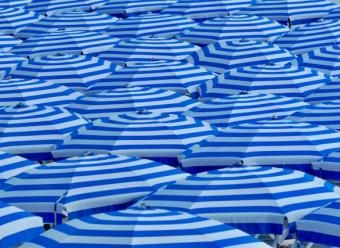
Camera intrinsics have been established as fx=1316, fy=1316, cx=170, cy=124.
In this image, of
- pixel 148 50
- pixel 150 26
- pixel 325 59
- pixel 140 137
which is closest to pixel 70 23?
pixel 150 26

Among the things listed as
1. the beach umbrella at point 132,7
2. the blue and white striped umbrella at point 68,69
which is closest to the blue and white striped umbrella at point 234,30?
the blue and white striped umbrella at point 68,69

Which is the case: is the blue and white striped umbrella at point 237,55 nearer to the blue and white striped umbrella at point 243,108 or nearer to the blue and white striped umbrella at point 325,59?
the blue and white striped umbrella at point 325,59

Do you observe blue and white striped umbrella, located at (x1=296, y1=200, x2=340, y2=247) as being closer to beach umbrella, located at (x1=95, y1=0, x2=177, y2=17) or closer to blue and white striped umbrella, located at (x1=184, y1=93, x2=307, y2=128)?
blue and white striped umbrella, located at (x1=184, y1=93, x2=307, y2=128)

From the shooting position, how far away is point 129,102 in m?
17.0

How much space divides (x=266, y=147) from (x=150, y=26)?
28.1ft

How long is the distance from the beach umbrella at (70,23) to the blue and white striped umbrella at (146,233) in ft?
41.1

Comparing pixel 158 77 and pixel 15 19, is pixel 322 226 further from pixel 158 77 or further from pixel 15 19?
pixel 15 19

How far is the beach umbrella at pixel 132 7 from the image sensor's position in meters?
24.9

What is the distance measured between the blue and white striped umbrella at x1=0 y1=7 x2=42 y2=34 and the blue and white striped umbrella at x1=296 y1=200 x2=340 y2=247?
1293 cm

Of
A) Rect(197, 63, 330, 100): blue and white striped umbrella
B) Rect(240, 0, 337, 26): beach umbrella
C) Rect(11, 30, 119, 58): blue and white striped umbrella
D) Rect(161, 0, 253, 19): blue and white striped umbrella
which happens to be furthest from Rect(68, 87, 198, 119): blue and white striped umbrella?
Rect(161, 0, 253, 19): blue and white striped umbrella

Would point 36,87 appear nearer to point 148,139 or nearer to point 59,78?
point 59,78

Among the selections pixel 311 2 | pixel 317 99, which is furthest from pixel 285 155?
pixel 311 2

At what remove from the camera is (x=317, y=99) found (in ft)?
56.0

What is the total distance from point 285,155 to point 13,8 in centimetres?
1202
